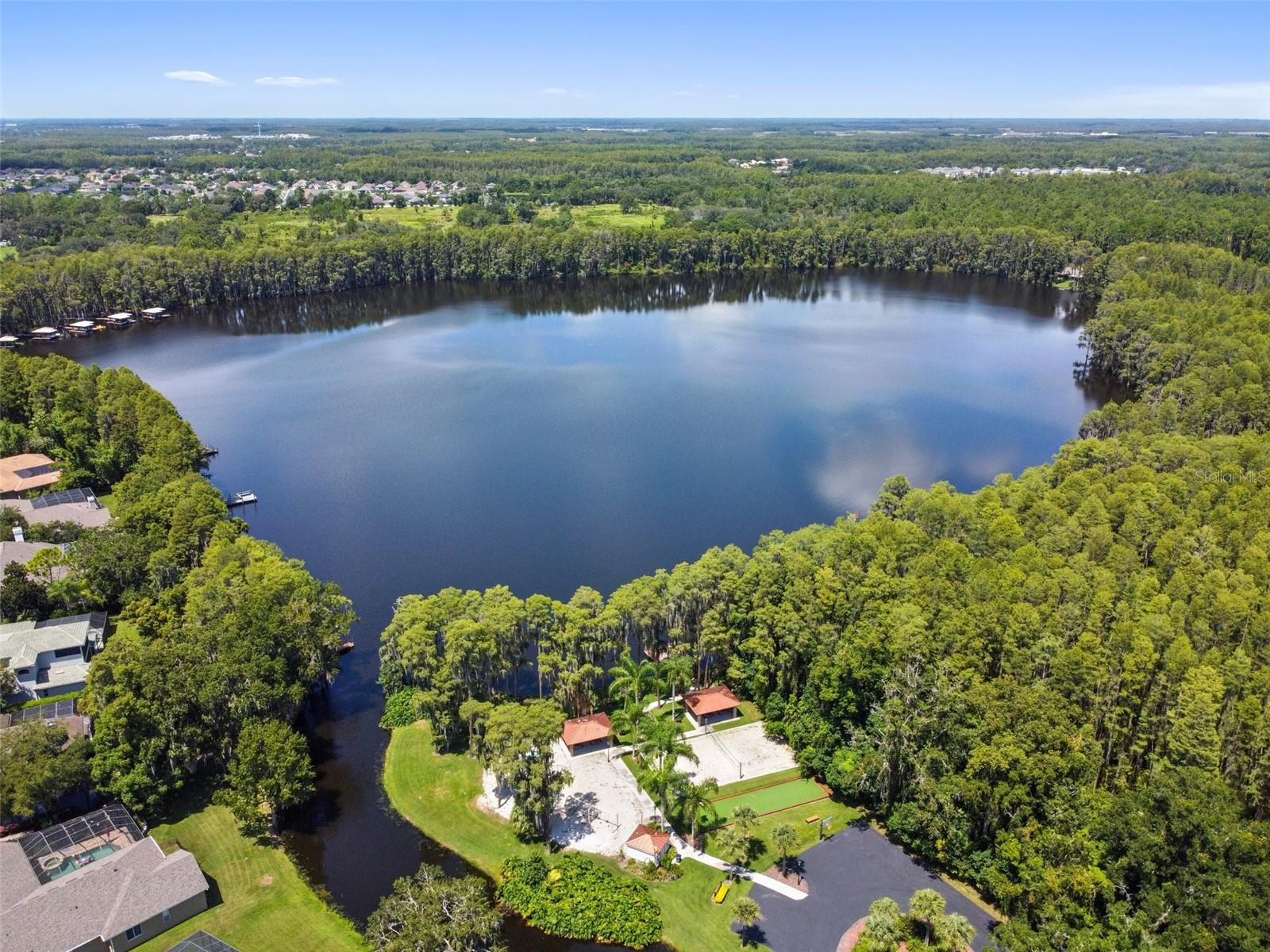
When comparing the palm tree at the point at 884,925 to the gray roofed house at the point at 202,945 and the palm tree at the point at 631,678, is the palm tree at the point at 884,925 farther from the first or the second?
the gray roofed house at the point at 202,945

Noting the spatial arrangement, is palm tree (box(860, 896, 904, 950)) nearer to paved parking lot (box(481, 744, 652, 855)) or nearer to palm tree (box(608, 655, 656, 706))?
paved parking lot (box(481, 744, 652, 855))

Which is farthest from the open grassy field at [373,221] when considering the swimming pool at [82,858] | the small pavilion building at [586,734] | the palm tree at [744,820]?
the palm tree at [744,820]

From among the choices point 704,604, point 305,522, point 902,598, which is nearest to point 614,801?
point 704,604

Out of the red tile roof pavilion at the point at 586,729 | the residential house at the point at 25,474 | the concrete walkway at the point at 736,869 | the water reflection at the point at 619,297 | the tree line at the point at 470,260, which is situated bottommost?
the concrete walkway at the point at 736,869

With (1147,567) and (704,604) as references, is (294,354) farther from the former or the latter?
(1147,567)

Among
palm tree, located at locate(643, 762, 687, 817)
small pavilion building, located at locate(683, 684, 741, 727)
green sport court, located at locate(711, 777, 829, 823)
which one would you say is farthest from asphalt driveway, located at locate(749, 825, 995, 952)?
small pavilion building, located at locate(683, 684, 741, 727)
